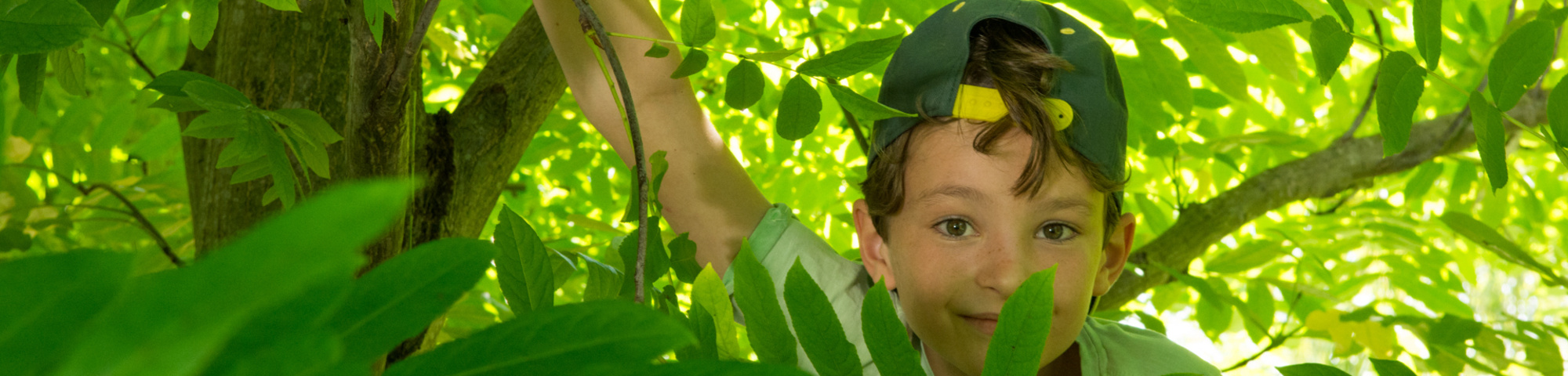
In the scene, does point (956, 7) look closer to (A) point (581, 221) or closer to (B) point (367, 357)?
(A) point (581, 221)

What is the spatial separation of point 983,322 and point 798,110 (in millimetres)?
339

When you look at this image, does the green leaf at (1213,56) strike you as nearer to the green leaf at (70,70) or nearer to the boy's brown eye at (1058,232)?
the boy's brown eye at (1058,232)

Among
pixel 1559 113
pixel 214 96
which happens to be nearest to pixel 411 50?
pixel 214 96

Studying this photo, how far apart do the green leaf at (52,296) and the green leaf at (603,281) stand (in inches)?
16.0

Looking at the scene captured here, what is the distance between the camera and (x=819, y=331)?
314mm

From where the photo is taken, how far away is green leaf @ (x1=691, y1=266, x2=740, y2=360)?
1.24 feet

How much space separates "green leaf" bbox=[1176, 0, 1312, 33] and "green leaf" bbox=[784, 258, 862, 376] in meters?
0.32

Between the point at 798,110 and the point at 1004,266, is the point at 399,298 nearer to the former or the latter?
the point at 798,110

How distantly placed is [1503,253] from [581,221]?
3.27 feet

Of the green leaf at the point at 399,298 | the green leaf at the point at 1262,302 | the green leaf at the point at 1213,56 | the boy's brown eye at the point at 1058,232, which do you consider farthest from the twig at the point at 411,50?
the green leaf at the point at 1262,302

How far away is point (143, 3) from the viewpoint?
0.50 metres

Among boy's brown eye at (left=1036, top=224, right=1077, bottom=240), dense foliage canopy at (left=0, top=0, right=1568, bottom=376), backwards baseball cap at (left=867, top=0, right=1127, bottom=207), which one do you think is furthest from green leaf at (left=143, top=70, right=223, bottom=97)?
boy's brown eye at (left=1036, top=224, right=1077, bottom=240)

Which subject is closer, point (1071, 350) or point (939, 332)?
point (939, 332)

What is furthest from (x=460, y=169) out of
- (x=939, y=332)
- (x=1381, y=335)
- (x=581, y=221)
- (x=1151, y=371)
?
(x=1381, y=335)
